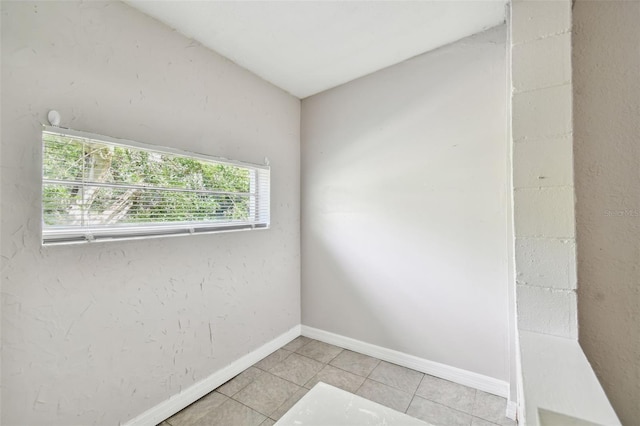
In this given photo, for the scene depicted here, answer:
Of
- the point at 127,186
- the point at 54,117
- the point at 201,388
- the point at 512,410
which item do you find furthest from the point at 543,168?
the point at 201,388

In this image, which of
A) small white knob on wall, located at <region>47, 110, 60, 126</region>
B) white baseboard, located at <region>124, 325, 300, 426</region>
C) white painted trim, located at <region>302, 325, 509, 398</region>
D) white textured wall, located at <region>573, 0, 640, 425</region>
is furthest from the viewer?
white painted trim, located at <region>302, 325, 509, 398</region>

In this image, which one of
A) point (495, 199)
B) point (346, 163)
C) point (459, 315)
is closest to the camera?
point (495, 199)

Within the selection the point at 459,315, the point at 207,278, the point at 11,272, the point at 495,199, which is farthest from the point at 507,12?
the point at 11,272

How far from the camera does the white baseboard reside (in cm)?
154

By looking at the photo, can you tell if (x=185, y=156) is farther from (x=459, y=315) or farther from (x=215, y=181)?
(x=459, y=315)

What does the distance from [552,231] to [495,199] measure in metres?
0.77

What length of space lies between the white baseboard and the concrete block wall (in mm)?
1829

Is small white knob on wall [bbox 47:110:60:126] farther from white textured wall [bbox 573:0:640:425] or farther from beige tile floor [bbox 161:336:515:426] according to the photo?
white textured wall [bbox 573:0:640:425]

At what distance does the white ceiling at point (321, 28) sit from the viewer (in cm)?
155

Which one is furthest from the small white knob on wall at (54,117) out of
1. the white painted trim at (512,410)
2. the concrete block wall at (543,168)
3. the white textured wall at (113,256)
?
the white painted trim at (512,410)

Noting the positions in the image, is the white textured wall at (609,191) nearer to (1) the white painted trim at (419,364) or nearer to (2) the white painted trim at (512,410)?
(2) the white painted trim at (512,410)

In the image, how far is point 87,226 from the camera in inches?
51.9

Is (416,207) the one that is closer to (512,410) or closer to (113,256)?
(512,410)

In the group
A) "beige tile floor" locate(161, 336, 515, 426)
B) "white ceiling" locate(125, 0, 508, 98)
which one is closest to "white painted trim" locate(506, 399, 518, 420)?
"beige tile floor" locate(161, 336, 515, 426)
